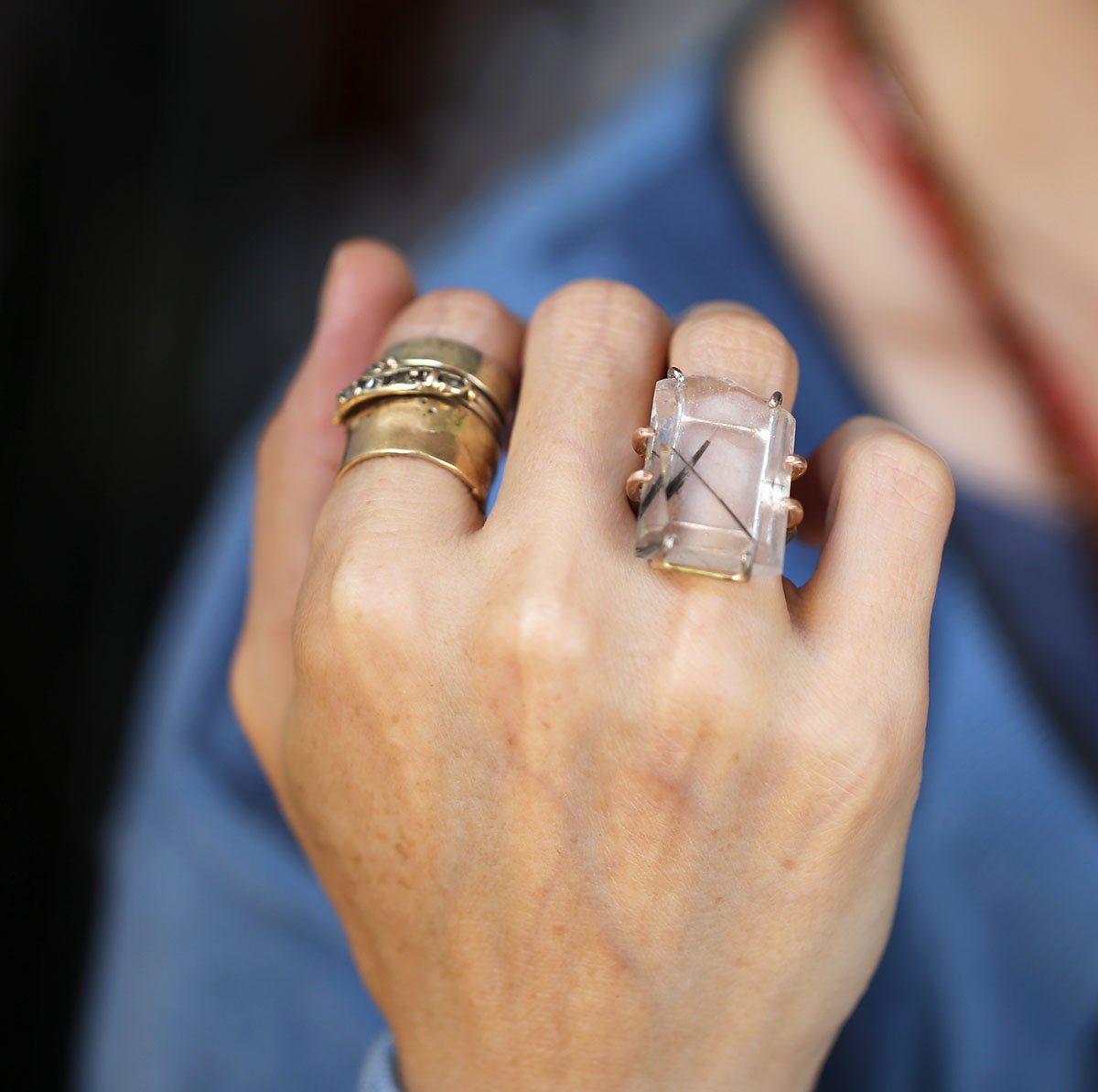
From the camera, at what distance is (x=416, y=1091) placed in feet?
1.93

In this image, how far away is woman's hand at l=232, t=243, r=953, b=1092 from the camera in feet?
1.53

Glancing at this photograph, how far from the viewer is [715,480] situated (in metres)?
0.48

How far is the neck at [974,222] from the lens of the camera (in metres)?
0.82

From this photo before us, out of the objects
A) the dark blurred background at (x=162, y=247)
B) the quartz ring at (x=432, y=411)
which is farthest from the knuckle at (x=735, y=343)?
the dark blurred background at (x=162, y=247)

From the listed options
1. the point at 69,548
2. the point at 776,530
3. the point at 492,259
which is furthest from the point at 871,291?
the point at 69,548

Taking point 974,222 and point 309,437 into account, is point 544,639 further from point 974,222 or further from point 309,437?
point 974,222

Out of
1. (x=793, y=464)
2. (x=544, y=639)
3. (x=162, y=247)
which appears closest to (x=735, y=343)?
(x=793, y=464)

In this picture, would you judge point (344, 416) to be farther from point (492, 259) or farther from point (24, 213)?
point (24, 213)

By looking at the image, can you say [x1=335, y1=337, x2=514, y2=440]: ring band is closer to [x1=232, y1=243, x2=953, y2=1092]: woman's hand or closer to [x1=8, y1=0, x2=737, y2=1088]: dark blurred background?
[x1=232, y1=243, x2=953, y2=1092]: woman's hand

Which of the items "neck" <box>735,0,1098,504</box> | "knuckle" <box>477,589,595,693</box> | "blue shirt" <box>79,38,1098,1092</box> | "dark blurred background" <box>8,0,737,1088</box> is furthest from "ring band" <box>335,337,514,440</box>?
"dark blurred background" <box>8,0,737,1088</box>

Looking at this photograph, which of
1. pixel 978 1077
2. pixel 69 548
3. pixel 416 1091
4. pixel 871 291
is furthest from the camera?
pixel 69 548

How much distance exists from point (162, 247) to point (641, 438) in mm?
844

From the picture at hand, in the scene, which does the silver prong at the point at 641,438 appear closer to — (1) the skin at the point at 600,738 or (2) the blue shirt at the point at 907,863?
(1) the skin at the point at 600,738

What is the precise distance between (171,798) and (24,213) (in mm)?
608
